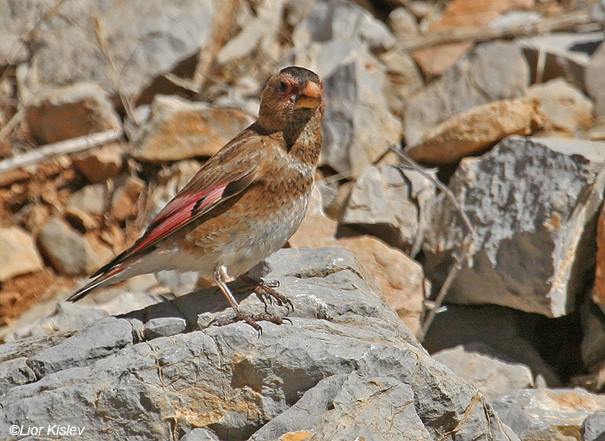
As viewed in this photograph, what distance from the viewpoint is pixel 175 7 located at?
8.80 m

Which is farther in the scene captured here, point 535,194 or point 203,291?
point 535,194

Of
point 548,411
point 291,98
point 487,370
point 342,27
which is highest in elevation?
point 291,98

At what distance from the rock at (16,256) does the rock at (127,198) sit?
2.18 feet

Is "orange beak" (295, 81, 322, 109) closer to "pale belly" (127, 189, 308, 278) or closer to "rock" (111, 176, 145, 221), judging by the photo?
"pale belly" (127, 189, 308, 278)

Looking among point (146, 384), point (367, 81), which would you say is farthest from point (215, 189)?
point (367, 81)

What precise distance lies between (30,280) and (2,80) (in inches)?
75.9

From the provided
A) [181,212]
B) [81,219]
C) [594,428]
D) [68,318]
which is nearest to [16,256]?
[81,219]

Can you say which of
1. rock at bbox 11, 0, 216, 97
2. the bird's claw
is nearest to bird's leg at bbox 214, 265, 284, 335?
the bird's claw

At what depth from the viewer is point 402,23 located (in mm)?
9516

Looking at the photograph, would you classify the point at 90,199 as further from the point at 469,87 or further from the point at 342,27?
the point at 469,87

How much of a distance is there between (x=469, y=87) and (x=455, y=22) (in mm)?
1315

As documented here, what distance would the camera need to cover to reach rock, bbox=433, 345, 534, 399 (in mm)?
6062

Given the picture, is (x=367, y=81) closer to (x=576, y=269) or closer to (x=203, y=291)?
(x=576, y=269)

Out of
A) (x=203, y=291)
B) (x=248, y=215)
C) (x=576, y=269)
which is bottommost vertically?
(x=576, y=269)
